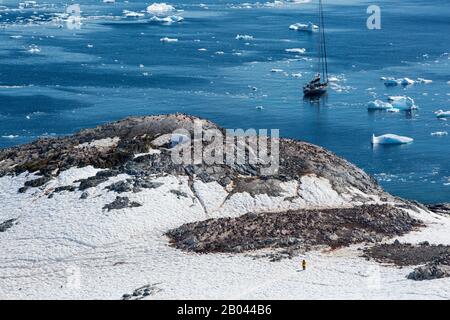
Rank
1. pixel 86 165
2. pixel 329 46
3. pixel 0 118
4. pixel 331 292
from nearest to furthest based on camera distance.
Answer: pixel 331 292, pixel 86 165, pixel 0 118, pixel 329 46

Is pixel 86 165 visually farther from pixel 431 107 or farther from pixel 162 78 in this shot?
pixel 162 78

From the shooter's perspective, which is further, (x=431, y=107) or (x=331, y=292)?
(x=431, y=107)

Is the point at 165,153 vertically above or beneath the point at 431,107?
above

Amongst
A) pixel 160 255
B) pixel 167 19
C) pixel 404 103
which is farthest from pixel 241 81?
pixel 160 255

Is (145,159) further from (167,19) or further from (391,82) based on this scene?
(167,19)

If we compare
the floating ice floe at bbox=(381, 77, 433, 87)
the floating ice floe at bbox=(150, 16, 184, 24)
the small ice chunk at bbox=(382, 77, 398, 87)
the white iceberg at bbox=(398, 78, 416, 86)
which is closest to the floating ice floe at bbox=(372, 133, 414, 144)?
the small ice chunk at bbox=(382, 77, 398, 87)

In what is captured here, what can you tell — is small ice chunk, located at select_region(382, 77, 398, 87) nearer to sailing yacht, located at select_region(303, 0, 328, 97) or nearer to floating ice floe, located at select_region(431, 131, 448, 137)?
sailing yacht, located at select_region(303, 0, 328, 97)

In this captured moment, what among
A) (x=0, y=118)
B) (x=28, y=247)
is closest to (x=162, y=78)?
(x=0, y=118)

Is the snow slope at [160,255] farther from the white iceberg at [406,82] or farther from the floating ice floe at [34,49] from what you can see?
the floating ice floe at [34,49]
